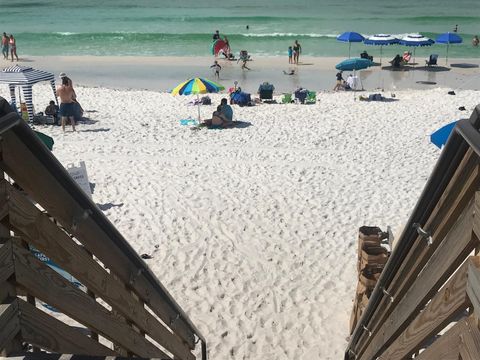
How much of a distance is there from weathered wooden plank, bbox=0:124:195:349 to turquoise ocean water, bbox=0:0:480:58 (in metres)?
30.0

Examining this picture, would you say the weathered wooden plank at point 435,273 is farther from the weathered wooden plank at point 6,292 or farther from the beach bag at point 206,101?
the beach bag at point 206,101

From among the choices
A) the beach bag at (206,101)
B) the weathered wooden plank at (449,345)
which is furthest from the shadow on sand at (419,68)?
the weathered wooden plank at (449,345)

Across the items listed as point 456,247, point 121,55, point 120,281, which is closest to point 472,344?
point 456,247

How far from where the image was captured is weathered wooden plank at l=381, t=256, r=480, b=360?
5.48 feet

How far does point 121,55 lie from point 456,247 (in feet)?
107

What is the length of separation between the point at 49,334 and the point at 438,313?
53.0 inches

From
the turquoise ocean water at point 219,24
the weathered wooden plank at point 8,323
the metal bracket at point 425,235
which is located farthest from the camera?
the turquoise ocean water at point 219,24

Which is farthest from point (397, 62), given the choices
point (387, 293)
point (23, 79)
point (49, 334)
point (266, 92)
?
point (49, 334)

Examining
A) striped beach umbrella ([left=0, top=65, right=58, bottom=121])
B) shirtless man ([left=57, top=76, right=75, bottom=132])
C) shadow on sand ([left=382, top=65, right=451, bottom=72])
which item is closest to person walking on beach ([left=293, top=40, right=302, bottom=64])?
shadow on sand ([left=382, top=65, right=451, bottom=72])

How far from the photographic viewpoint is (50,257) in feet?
6.24

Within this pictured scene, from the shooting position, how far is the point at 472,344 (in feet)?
5.11

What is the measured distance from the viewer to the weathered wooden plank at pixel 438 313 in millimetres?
1671

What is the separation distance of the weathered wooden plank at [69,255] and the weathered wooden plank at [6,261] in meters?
0.08

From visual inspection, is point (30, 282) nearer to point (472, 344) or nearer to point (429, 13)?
point (472, 344)
